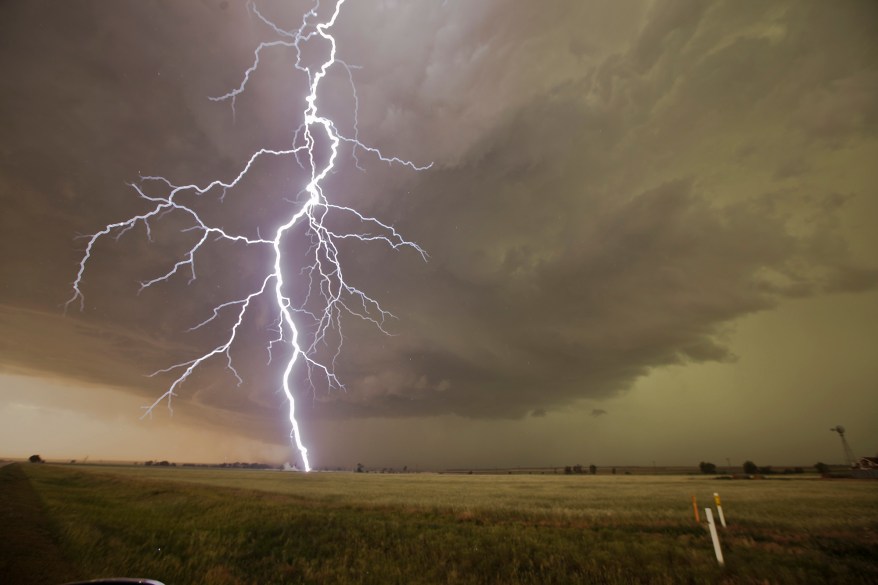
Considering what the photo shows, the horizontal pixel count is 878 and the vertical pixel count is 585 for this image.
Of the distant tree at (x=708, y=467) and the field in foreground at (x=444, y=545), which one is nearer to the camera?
the field in foreground at (x=444, y=545)

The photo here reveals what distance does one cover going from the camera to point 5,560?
740 centimetres

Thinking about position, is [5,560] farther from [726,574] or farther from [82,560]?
[726,574]

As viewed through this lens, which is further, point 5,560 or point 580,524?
point 580,524

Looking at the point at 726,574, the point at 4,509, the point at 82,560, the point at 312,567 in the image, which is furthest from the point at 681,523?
the point at 4,509

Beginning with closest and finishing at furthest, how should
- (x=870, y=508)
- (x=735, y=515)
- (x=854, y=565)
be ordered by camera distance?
(x=854, y=565) < (x=735, y=515) < (x=870, y=508)

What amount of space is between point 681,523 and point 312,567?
1214 cm

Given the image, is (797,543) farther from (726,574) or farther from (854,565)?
(726,574)

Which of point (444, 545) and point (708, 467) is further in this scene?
point (708, 467)

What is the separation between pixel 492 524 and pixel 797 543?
27.8 feet

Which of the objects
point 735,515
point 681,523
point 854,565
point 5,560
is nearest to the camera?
point 5,560

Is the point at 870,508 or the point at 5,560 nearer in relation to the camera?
the point at 5,560

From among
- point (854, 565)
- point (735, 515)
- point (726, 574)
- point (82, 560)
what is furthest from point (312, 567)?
point (735, 515)

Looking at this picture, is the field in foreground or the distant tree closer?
the field in foreground

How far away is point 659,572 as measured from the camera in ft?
25.0
